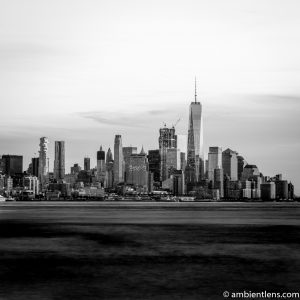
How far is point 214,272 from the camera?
56.2 m

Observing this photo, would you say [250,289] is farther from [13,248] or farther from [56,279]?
[13,248]

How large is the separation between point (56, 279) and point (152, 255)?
64.1ft

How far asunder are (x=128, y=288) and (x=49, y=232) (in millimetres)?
60333

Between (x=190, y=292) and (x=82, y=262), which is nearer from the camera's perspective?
(x=190, y=292)

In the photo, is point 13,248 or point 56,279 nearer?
point 56,279

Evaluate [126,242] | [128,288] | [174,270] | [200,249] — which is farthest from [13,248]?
[128,288]

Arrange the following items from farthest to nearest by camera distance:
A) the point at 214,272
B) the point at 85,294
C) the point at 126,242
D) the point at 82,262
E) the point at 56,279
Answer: the point at 126,242
the point at 82,262
the point at 214,272
the point at 56,279
the point at 85,294

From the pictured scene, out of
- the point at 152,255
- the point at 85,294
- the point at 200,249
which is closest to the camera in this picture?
the point at 85,294

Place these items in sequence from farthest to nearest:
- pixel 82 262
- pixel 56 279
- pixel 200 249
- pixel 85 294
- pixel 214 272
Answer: pixel 200 249
pixel 82 262
pixel 214 272
pixel 56 279
pixel 85 294

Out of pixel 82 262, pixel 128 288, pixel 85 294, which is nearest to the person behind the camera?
pixel 85 294

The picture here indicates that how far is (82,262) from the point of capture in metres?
63.3

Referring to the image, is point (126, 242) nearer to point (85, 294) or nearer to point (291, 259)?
point (291, 259)

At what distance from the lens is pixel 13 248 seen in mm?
77000

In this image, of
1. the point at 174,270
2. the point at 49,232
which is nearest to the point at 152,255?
the point at 174,270
